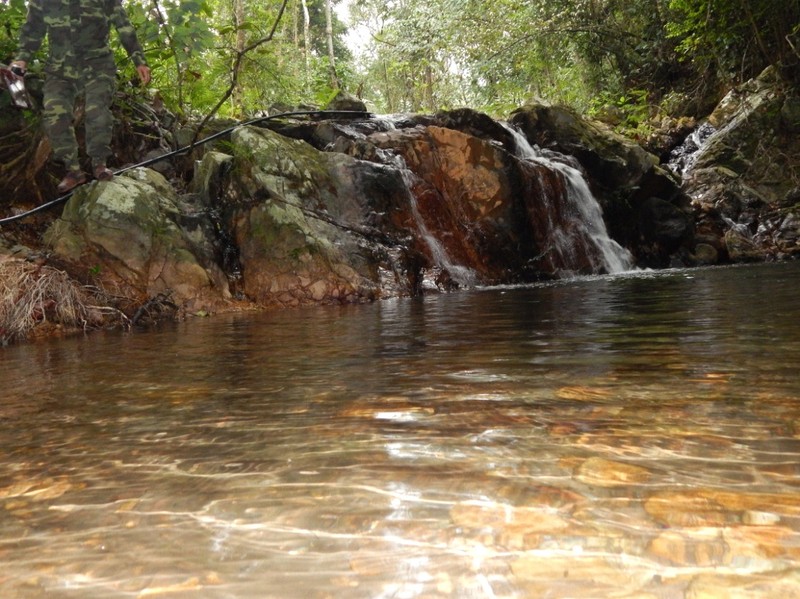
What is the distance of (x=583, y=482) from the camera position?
4.25ft

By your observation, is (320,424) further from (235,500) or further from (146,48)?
(146,48)

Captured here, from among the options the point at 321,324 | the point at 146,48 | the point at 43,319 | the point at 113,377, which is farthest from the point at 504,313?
the point at 146,48

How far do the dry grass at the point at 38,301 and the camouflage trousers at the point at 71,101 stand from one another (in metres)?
1.48

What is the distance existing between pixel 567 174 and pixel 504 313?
25.7ft

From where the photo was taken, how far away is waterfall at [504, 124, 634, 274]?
11.3m

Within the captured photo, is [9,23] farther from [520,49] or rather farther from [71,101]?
[520,49]

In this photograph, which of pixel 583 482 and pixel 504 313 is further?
pixel 504 313

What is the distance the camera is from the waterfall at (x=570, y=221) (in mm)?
11266

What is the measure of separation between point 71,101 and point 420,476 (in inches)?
263

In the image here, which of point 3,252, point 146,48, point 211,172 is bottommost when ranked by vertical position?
point 3,252

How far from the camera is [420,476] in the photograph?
138 centimetres

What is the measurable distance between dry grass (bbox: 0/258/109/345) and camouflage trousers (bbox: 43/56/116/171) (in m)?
1.48

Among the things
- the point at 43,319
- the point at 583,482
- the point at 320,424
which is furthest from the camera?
the point at 43,319

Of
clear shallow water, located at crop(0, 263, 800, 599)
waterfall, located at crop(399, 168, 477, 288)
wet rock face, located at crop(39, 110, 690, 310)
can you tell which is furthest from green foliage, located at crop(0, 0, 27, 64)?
clear shallow water, located at crop(0, 263, 800, 599)
